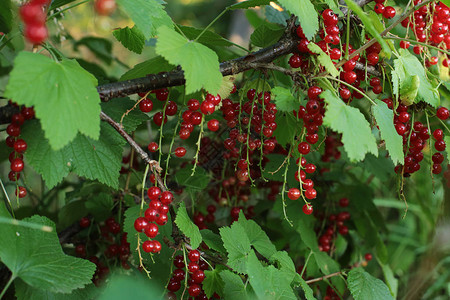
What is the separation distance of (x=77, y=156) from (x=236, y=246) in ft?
1.05

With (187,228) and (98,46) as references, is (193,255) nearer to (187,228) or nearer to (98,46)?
(187,228)

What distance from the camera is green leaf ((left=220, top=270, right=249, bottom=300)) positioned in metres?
0.68

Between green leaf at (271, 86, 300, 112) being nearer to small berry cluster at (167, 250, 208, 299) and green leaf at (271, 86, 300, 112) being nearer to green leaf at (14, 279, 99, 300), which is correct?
small berry cluster at (167, 250, 208, 299)

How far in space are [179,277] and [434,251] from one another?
1004mm

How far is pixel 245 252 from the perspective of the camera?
29.5 inches

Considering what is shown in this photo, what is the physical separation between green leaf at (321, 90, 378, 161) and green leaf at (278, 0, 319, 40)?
108 millimetres

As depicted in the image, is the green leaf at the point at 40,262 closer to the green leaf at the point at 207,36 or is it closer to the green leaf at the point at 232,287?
the green leaf at the point at 232,287

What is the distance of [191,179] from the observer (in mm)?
1077

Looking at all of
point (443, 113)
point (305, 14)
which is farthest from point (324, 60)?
point (443, 113)

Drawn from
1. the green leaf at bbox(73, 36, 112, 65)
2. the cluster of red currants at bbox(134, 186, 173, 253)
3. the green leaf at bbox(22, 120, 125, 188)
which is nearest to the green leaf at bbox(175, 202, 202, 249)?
the cluster of red currants at bbox(134, 186, 173, 253)

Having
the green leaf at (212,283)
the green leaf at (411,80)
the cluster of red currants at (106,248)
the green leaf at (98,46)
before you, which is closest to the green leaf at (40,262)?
the green leaf at (212,283)

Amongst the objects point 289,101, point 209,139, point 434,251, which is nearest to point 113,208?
point 209,139

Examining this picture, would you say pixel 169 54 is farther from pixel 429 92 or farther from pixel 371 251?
pixel 371 251

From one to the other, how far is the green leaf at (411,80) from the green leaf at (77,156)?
52cm
